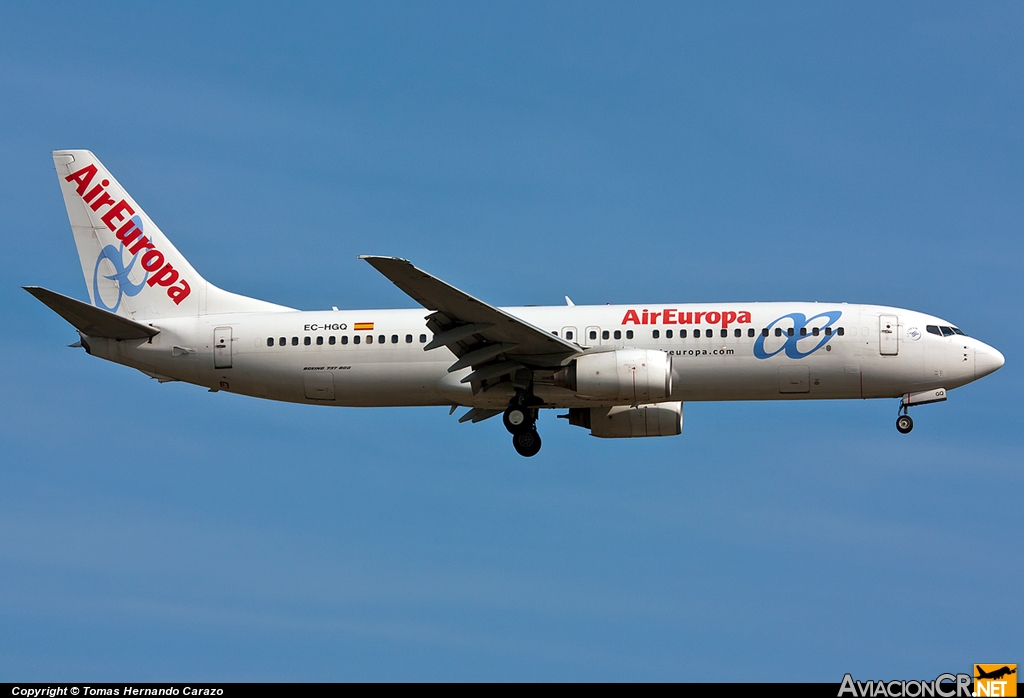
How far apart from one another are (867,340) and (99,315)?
2369cm

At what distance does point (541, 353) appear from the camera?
42.5 meters

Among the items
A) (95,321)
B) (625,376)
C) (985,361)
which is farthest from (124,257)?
(985,361)

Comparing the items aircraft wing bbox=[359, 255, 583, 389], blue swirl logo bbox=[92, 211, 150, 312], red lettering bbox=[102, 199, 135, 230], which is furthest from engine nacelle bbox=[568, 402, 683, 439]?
red lettering bbox=[102, 199, 135, 230]

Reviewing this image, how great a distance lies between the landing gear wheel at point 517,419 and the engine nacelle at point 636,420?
2956 millimetres

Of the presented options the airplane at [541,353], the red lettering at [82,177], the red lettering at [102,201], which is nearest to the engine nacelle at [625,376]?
the airplane at [541,353]

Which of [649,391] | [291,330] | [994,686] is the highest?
[291,330]

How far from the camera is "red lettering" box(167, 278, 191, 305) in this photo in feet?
152

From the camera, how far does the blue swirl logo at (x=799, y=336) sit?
42.5 meters

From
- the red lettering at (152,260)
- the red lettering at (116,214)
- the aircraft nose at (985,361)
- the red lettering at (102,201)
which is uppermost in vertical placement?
the red lettering at (102,201)

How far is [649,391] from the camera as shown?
41156mm

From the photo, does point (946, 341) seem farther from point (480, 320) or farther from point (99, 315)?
point (99, 315)

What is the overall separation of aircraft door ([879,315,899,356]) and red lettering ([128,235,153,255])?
2419 centimetres

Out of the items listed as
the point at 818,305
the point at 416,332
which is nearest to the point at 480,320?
the point at 416,332

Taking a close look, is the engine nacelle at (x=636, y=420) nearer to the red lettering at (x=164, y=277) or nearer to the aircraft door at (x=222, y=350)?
the aircraft door at (x=222, y=350)
